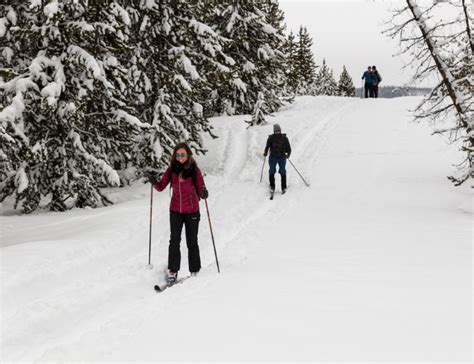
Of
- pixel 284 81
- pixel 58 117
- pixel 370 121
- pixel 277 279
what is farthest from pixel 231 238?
pixel 284 81

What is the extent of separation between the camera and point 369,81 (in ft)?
101

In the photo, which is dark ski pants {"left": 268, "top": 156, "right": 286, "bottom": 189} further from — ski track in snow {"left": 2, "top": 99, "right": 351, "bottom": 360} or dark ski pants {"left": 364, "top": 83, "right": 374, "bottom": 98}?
dark ski pants {"left": 364, "top": 83, "right": 374, "bottom": 98}

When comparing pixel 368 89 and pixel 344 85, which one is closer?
pixel 368 89

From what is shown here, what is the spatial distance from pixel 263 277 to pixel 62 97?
23.5 feet

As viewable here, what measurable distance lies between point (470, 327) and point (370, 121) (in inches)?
734

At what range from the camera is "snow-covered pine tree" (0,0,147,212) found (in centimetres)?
983

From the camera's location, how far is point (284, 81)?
2736cm

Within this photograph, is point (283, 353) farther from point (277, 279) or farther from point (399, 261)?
point (399, 261)

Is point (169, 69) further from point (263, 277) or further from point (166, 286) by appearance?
point (263, 277)

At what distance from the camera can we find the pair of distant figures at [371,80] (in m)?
30.4

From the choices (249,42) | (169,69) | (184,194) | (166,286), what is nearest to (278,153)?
(169,69)

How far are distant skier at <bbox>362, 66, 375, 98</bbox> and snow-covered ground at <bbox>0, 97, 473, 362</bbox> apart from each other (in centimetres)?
1731

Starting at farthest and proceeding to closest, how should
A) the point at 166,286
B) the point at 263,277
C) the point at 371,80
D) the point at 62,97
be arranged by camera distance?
the point at 371,80 < the point at 62,97 < the point at 166,286 < the point at 263,277

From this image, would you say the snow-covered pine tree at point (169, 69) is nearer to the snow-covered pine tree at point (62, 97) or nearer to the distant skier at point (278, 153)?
the snow-covered pine tree at point (62, 97)
